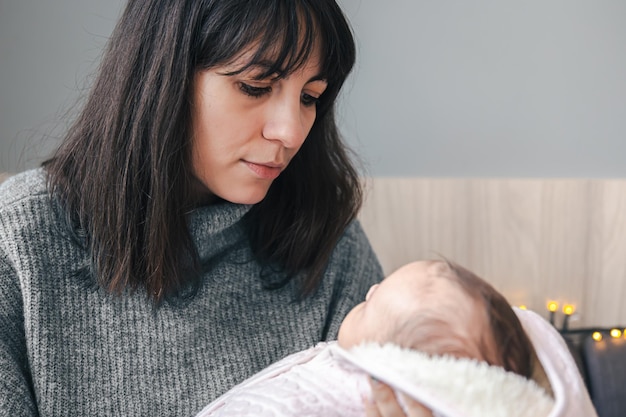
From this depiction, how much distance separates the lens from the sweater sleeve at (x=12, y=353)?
104 centimetres

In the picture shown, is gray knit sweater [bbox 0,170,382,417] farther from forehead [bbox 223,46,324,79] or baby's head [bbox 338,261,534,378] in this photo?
baby's head [bbox 338,261,534,378]

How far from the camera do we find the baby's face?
0.77 m

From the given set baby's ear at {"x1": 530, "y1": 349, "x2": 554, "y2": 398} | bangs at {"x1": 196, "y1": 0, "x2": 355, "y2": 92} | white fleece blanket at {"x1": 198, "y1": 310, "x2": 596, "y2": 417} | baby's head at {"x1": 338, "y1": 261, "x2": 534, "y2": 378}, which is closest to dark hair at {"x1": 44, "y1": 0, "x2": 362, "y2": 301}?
bangs at {"x1": 196, "y1": 0, "x2": 355, "y2": 92}

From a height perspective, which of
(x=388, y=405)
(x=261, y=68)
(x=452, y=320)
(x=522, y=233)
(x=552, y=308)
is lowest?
(x=552, y=308)

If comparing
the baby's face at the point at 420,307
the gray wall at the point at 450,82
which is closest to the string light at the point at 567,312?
the gray wall at the point at 450,82

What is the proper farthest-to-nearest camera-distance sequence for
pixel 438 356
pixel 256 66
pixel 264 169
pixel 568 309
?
pixel 568 309, pixel 264 169, pixel 256 66, pixel 438 356

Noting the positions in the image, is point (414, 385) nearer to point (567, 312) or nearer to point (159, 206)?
point (159, 206)

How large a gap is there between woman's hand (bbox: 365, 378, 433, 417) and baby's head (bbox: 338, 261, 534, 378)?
5 cm

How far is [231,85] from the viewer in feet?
3.40

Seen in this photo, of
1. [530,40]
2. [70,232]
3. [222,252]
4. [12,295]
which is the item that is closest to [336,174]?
[222,252]

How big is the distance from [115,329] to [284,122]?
43 centimetres

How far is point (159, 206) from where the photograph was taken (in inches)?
42.7

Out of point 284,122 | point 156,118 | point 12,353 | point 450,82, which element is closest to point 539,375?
point 284,122

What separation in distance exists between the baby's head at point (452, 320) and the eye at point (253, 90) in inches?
15.0
